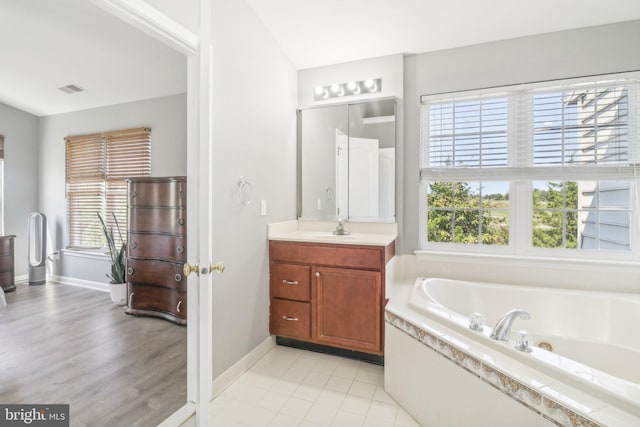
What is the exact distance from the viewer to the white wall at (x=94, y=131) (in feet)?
9.33

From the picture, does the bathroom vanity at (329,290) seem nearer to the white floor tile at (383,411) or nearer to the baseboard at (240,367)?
the baseboard at (240,367)

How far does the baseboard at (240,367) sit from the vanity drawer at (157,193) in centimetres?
142

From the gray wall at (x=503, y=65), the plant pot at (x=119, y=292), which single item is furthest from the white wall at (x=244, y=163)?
the plant pot at (x=119, y=292)

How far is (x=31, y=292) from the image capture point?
274 cm

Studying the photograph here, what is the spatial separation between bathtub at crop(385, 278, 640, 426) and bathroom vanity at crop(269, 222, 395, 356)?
248 mm

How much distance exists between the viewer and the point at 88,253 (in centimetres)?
320

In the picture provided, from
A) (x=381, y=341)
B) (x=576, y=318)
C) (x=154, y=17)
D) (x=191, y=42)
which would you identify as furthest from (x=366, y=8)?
(x=576, y=318)

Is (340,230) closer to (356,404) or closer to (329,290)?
(329,290)

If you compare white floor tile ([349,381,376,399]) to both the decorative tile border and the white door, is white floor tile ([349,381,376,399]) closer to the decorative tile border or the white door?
the decorative tile border

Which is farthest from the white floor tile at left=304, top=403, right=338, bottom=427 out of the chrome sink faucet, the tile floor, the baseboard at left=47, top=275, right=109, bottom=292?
the baseboard at left=47, top=275, right=109, bottom=292

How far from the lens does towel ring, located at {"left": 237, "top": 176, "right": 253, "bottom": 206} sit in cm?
216

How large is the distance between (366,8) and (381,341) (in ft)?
7.84

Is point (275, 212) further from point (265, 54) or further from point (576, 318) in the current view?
point (576, 318)

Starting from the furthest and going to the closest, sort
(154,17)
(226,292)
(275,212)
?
(275,212), (226,292), (154,17)
